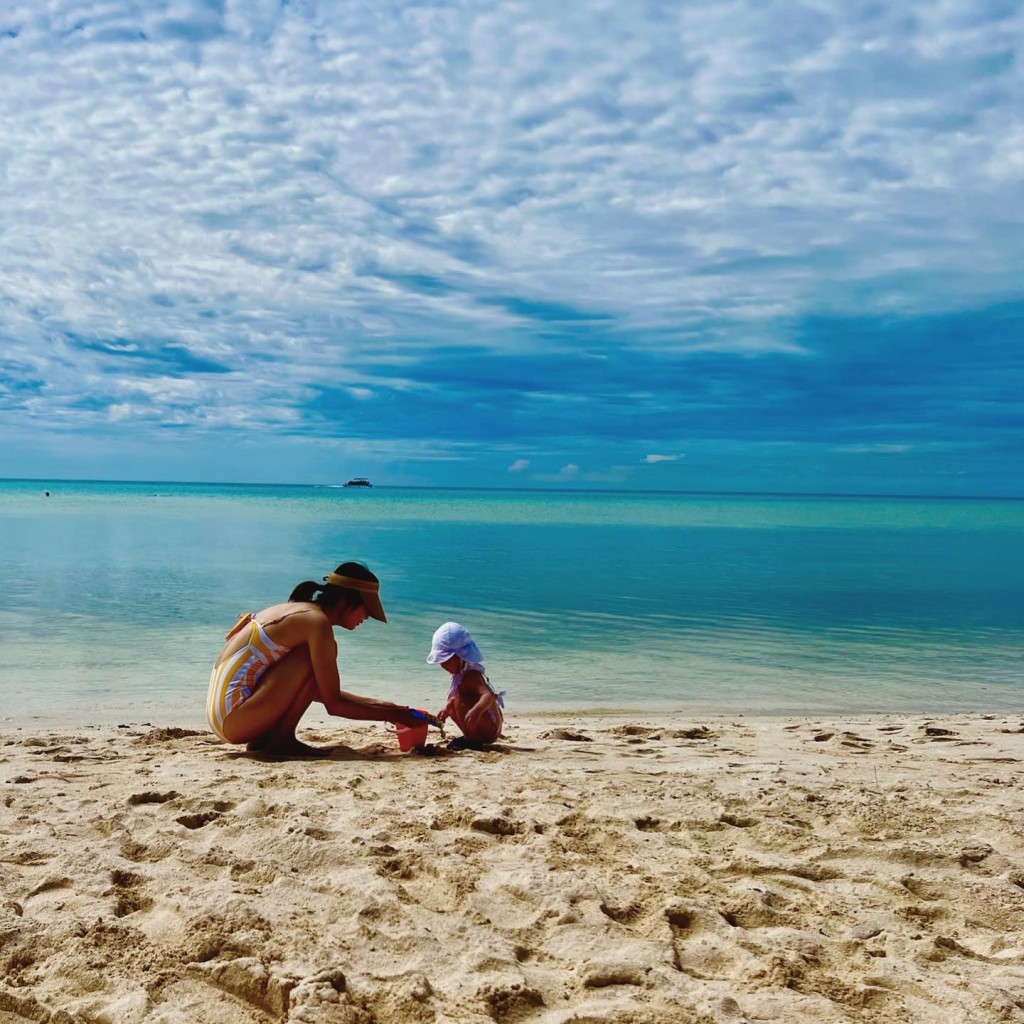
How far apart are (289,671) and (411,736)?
952 millimetres

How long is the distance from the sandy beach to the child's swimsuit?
40cm

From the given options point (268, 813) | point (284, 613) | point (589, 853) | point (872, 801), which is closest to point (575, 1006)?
point (589, 853)

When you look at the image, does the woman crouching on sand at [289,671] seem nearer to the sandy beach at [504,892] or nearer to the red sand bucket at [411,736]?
the red sand bucket at [411,736]

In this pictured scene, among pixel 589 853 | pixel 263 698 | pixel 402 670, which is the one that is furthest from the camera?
pixel 402 670

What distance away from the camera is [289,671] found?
5.75 metres

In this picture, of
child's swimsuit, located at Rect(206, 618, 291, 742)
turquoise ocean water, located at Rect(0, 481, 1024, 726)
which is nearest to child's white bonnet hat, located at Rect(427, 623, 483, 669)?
child's swimsuit, located at Rect(206, 618, 291, 742)

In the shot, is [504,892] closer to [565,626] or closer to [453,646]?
[453,646]

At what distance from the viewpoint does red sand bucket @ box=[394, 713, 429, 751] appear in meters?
6.02

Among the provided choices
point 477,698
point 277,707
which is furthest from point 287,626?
point 477,698

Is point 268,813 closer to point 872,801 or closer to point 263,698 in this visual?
point 263,698

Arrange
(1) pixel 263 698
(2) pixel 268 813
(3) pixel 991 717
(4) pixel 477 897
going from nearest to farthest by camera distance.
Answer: (4) pixel 477 897 → (2) pixel 268 813 → (1) pixel 263 698 → (3) pixel 991 717

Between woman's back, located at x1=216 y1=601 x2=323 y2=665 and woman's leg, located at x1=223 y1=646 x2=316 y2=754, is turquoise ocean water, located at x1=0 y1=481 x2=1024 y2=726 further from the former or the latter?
woman's back, located at x1=216 y1=601 x2=323 y2=665

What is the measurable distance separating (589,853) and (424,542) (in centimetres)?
3016

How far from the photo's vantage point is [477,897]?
3523 mm
